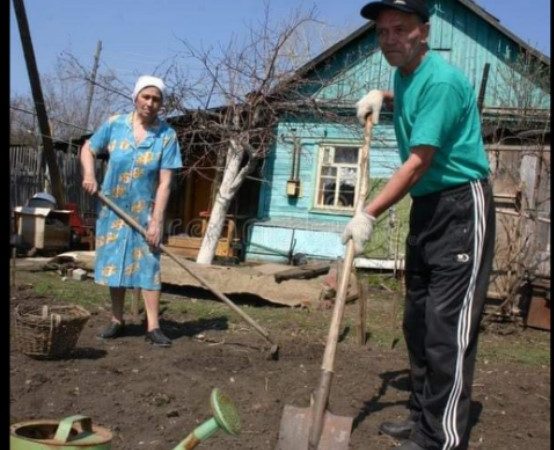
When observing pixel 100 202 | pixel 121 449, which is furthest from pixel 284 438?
pixel 100 202

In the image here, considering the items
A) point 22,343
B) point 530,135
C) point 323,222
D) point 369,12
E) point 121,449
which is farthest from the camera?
point 323,222

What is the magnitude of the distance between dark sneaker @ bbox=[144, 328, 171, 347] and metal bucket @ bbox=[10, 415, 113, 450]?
8.37 ft

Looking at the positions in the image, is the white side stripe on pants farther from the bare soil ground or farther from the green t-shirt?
the bare soil ground

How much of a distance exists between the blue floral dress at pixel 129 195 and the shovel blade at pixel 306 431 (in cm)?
215

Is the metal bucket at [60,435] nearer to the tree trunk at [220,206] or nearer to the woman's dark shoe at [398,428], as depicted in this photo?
the woman's dark shoe at [398,428]

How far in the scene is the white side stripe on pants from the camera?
2979mm

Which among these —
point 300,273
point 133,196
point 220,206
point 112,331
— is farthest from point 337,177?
point 112,331

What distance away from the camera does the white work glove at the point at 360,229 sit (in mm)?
3246

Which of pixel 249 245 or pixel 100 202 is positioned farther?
pixel 249 245

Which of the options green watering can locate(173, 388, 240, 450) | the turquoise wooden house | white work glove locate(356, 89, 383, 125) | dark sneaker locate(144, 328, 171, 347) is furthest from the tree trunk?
green watering can locate(173, 388, 240, 450)

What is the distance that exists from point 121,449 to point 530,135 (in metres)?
8.12

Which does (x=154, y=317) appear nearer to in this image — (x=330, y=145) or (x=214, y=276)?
(x=214, y=276)

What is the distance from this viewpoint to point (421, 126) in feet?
9.81

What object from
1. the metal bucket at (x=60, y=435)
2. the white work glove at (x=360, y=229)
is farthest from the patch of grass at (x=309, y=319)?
the metal bucket at (x=60, y=435)
